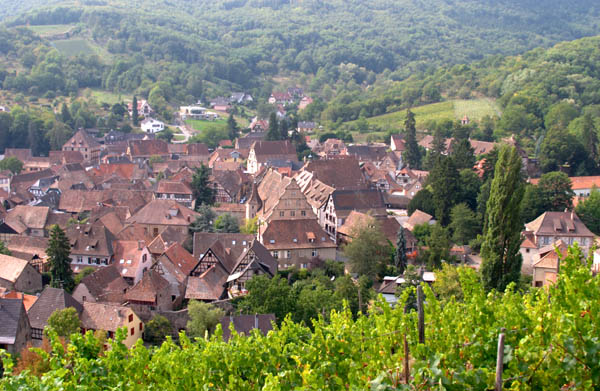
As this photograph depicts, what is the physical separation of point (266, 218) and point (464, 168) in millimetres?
18564

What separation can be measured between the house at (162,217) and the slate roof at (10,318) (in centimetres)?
1753

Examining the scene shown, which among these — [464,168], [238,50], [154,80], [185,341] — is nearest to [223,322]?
[185,341]

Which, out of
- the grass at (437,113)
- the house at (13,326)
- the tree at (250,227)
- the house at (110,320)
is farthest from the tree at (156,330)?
the grass at (437,113)

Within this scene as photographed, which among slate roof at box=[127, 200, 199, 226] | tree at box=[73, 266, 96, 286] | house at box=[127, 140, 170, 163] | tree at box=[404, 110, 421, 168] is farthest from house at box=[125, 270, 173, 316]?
house at box=[127, 140, 170, 163]

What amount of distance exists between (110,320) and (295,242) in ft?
46.7

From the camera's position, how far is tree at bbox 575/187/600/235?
45.7m

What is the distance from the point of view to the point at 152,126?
100312mm

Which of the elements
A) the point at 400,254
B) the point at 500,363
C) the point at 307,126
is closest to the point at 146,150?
the point at 307,126

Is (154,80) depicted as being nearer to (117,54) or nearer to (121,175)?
(117,54)

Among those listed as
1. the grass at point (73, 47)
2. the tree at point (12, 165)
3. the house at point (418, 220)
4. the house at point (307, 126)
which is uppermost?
the grass at point (73, 47)

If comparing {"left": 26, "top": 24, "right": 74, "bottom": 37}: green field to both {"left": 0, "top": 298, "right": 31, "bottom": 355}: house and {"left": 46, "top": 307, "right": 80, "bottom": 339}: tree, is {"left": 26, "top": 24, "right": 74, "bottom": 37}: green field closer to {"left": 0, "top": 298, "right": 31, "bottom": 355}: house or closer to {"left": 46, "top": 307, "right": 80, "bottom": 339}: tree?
{"left": 0, "top": 298, "right": 31, "bottom": 355}: house

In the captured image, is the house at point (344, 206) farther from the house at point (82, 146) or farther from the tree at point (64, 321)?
the house at point (82, 146)

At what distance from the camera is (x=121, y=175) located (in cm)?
6888

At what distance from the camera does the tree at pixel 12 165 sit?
71.4 m
